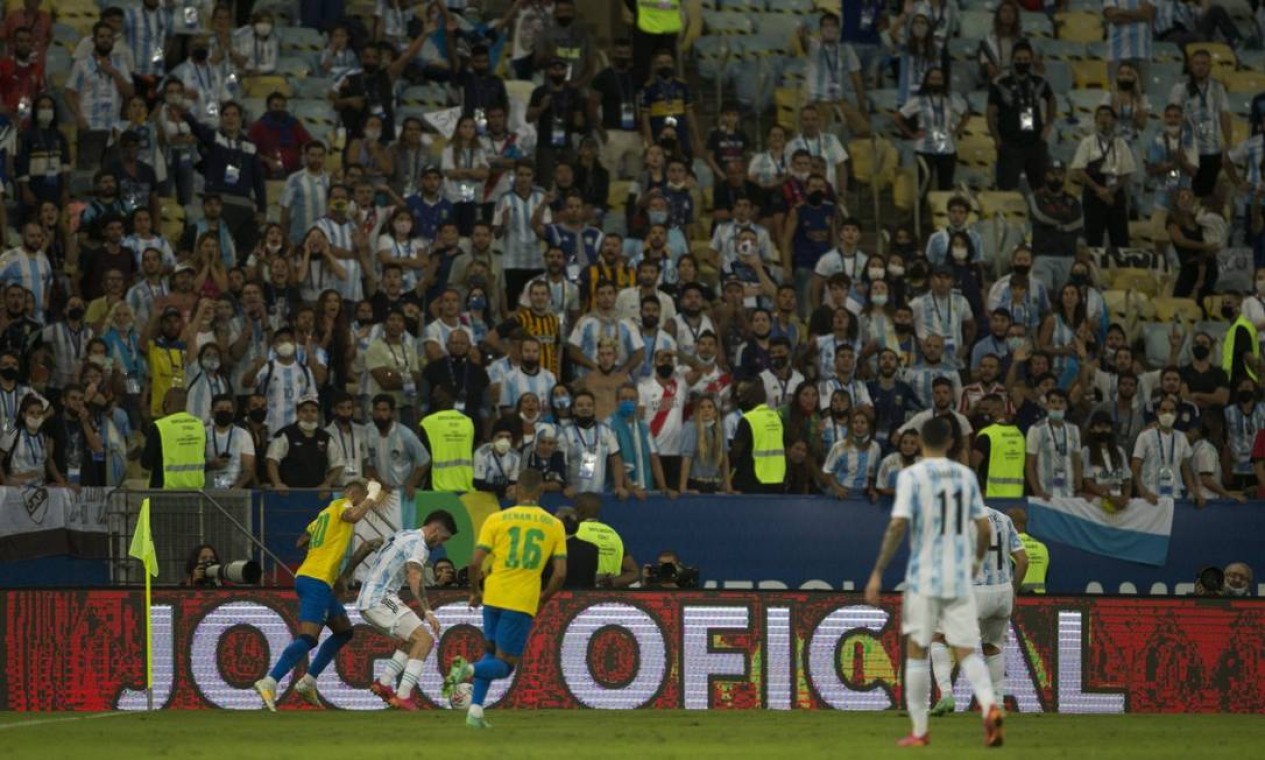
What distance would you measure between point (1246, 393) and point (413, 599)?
9.76 meters

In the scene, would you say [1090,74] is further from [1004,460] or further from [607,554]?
[607,554]

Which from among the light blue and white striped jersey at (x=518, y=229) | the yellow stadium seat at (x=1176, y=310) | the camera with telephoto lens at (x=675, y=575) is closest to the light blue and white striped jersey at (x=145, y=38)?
the light blue and white striped jersey at (x=518, y=229)

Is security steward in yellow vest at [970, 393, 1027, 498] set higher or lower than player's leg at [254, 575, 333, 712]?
higher

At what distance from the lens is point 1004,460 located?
78.6 feet

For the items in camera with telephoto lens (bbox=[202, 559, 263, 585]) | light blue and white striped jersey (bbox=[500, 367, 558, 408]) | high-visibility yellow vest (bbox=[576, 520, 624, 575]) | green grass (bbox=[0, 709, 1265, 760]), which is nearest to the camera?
green grass (bbox=[0, 709, 1265, 760])

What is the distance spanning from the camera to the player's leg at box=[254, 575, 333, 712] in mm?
19297

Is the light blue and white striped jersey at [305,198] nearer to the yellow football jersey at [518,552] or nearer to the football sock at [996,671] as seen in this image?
the yellow football jersey at [518,552]

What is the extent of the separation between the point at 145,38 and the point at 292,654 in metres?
10.8

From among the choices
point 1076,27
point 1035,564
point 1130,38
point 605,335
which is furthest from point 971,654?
point 1076,27

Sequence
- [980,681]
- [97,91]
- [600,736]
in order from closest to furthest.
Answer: [980,681]
[600,736]
[97,91]

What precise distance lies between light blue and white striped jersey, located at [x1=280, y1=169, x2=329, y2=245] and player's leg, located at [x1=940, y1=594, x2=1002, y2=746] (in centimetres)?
1273

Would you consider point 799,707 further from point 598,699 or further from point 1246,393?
point 1246,393

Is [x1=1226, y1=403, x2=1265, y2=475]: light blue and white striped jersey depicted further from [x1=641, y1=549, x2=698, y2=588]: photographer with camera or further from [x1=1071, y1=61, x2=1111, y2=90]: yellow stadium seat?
[x1=1071, y1=61, x2=1111, y2=90]: yellow stadium seat

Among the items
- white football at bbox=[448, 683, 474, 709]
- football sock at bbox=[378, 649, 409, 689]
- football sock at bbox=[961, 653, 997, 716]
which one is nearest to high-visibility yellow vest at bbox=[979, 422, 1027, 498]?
white football at bbox=[448, 683, 474, 709]
